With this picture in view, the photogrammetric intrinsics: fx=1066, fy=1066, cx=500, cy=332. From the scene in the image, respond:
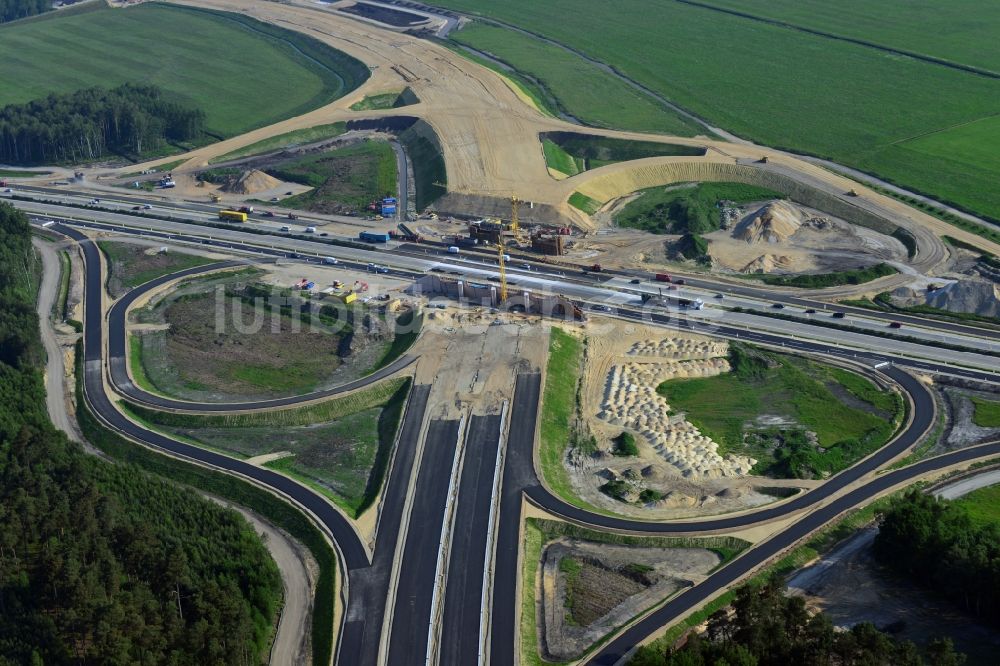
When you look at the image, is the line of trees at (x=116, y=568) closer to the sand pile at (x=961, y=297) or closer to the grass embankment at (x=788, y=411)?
the grass embankment at (x=788, y=411)

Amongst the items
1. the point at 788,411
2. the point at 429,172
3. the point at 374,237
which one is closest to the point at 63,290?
the point at 374,237

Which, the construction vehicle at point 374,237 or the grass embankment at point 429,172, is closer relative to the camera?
the construction vehicle at point 374,237

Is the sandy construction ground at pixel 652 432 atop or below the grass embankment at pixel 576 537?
atop

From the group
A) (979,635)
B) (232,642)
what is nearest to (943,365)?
(979,635)

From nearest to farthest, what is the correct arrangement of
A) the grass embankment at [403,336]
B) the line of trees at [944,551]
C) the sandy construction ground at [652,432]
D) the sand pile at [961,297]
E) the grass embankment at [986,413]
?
1. the line of trees at [944,551]
2. the sandy construction ground at [652,432]
3. the grass embankment at [986,413]
4. the grass embankment at [403,336]
5. the sand pile at [961,297]

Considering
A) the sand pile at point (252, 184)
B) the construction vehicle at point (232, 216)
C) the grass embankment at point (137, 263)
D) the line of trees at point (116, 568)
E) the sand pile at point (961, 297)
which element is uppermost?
the sand pile at point (252, 184)

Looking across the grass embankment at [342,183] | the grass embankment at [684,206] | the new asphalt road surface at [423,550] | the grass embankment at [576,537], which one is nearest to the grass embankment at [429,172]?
the grass embankment at [342,183]
